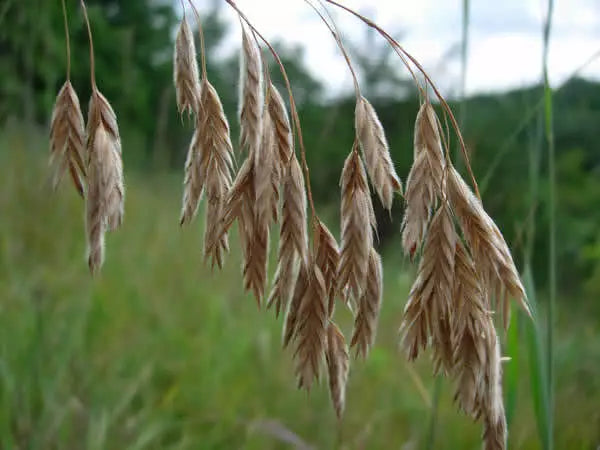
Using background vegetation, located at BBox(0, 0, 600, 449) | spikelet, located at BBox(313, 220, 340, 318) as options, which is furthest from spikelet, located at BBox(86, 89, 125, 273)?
spikelet, located at BBox(313, 220, 340, 318)

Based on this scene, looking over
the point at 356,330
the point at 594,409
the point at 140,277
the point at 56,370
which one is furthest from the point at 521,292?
the point at 140,277

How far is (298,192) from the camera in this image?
2.29ft

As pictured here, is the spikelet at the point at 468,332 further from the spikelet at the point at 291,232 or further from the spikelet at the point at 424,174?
the spikelet at the point at 291,232

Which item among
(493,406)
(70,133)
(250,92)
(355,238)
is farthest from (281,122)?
(493,406)

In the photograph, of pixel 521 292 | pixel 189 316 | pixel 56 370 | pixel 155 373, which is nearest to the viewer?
pixel 521 292

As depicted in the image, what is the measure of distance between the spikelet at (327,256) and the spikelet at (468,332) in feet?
0.46

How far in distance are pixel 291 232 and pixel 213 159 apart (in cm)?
13

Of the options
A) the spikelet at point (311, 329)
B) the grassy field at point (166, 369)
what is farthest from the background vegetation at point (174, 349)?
the spikelet at point (311, 329)

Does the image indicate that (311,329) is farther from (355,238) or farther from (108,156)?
(108,156)

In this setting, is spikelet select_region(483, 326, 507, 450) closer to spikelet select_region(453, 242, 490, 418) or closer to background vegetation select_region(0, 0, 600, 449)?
spikelet select_region(453, 242, 490, 418)

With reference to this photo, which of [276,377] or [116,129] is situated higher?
[116,129]

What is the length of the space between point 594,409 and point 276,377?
99 centimetres

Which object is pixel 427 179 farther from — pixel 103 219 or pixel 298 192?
pixel 103 219

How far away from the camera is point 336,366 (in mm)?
760
